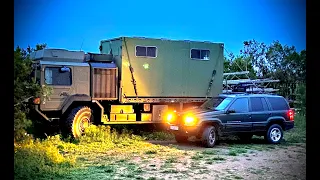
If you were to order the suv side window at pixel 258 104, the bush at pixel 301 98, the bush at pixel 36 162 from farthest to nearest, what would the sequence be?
1. the bush at pixel 301 98
2. the suv side window at pixel 258 104
3. the bush at pixel 36 162

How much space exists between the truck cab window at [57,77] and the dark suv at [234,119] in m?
2.95

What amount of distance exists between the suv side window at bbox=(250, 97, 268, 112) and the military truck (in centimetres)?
263

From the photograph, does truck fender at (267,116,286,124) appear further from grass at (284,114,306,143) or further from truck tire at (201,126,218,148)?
truck tire at (201,126,218,148)

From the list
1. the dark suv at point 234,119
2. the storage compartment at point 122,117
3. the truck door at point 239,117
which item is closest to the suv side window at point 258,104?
the dark suv at point 234,119

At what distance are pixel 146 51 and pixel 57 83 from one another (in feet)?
A: 8.97

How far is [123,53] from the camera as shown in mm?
12305

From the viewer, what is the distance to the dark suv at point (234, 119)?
10648mm

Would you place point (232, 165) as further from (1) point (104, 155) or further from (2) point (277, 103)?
(2) point (277, 103)

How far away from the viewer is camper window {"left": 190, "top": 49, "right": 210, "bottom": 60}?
13.5m

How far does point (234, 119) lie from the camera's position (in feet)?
35.9

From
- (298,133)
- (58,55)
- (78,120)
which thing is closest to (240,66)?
(298,133)

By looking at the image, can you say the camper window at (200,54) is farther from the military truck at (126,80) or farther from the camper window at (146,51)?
the camper window at (146,51)

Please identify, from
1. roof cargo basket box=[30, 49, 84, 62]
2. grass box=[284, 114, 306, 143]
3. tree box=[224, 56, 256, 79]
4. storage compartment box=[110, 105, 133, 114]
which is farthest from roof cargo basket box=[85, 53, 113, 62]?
tree box=[224, 56, 256, 79]

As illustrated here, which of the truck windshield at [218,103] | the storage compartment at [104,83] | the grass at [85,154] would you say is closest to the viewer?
the grass at [85,154]
